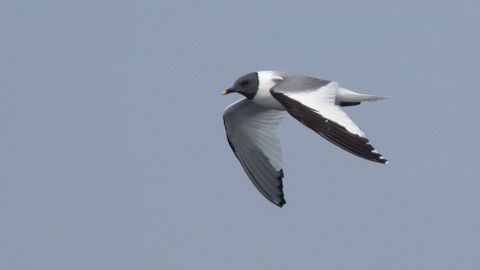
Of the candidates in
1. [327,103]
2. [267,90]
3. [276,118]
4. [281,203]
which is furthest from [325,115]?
[276,118]

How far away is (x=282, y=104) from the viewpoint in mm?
18875

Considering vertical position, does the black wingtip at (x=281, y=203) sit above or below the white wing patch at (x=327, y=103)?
below

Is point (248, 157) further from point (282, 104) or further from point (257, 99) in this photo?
point (282, 104)

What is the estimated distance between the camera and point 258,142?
22719mm

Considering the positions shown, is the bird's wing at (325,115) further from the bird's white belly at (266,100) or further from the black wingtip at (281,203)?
the black wingtip at (281,203)

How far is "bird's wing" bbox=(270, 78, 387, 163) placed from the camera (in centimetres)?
1669

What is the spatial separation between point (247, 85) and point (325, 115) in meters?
3.25

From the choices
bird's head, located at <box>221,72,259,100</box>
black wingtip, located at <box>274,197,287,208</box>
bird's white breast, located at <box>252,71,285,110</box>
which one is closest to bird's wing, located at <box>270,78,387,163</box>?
bird's white breast, located at <box>252,71,285,110</box>

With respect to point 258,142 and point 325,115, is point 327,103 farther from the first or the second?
point 258,142

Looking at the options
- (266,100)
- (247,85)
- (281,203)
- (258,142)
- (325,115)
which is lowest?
(281,203)

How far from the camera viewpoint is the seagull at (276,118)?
56.1ft

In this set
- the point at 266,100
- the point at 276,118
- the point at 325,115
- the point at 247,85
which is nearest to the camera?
the point at 325,115

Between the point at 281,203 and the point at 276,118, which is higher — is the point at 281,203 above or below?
below

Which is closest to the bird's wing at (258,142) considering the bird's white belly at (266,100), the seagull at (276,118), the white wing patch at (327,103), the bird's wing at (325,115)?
the seagull at (276,118)
